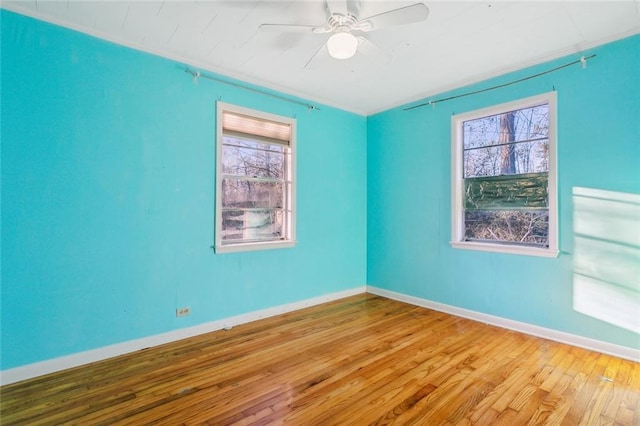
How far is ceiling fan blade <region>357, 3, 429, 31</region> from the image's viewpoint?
1.89m

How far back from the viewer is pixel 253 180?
12.0 ft

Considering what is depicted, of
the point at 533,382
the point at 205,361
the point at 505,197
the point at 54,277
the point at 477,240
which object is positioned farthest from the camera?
the point at 477,240

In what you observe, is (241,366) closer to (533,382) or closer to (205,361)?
(205,361)

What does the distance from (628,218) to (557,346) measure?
1282mm

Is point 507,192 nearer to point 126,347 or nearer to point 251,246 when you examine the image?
point 251,246

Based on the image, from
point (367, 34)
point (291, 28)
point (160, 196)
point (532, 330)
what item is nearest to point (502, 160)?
point (532, 330)

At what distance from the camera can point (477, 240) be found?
3699 millimetres

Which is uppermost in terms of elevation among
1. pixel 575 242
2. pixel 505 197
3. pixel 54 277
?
pixel 505 197

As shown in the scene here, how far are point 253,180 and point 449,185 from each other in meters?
2.38

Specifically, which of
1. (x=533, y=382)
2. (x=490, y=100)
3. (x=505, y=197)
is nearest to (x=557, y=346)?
(x=533, y=382)

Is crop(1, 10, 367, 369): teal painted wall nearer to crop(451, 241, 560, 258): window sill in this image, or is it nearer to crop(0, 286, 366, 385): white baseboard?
crop(0, 286, 366, 385): white baseboard

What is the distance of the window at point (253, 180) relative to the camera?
341cm

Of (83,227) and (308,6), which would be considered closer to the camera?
(308,6)

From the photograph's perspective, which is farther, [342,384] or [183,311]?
[183,311]
